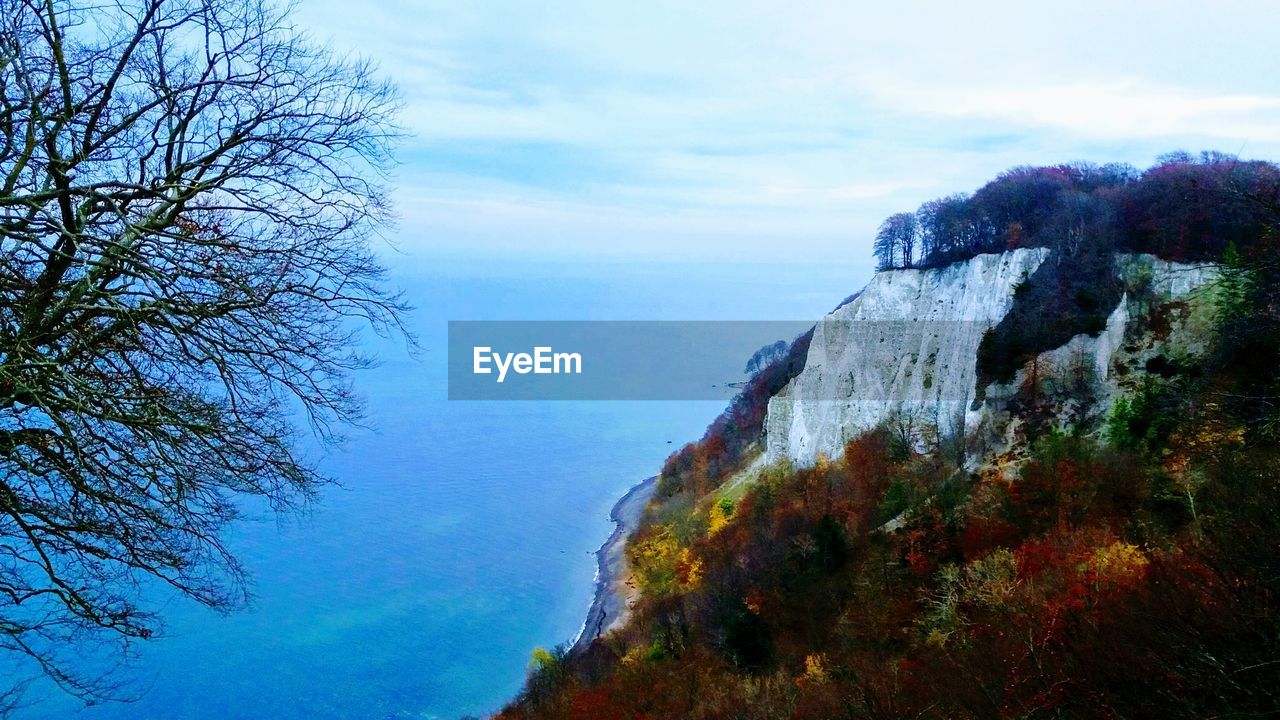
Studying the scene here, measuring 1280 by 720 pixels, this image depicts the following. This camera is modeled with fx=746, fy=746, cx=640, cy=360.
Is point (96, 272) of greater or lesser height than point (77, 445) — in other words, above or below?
above

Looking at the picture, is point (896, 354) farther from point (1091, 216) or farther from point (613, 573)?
point (613, 573)

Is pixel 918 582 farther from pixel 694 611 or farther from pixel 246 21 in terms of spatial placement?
pixel 246 21

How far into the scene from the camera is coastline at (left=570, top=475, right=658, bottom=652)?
32.3 m

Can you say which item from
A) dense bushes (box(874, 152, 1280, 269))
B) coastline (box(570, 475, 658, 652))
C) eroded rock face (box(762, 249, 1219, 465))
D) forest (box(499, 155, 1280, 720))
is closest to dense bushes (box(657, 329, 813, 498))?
coastline (box(570, 475, 658, 652))

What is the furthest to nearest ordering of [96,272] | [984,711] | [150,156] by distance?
[984,711]
[150,156]
[96,272]

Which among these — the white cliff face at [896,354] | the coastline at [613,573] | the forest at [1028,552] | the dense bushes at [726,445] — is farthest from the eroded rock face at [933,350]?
the coastline at [613,573]

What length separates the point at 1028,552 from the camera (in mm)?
13938

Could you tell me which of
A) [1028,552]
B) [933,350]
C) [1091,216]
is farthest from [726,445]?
Result: [1028,552]

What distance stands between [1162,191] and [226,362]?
30.2m

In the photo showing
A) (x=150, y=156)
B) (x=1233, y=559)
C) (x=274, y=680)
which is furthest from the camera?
(x=274, y=680)

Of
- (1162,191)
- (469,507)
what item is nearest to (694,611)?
(1162,191)

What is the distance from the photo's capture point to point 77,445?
416 centimetres

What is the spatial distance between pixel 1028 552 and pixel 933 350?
56.4 feet

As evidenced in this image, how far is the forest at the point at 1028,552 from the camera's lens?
7742mm
